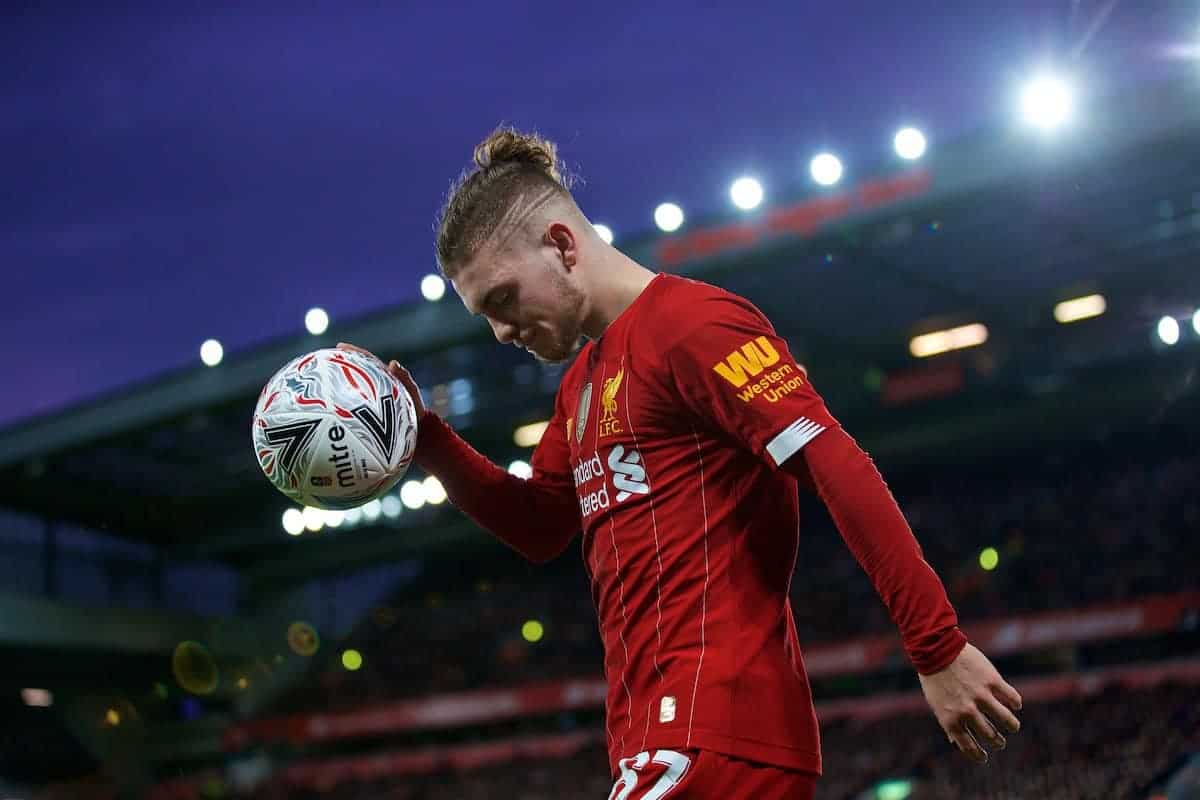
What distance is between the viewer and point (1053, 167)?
14195 mm

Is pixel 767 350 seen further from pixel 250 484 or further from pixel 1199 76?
pixel 250 484

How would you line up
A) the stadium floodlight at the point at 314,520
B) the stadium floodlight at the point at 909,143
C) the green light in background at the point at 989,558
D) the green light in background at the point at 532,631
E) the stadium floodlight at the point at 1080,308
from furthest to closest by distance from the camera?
the stadium floodlight at the point at 314,520 < the green light in background at the point at 532,631 < the green light in background at the point at 989,558 < the stadium floodlight at the point at 1080,308 < the stadium floodlight at the point at 909,143

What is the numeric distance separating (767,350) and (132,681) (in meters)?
30.3

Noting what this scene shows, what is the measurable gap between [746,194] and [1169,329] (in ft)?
29.3

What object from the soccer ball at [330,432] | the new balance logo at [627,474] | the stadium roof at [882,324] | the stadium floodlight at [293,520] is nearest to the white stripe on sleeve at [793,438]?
the new balance logo at [627,474]

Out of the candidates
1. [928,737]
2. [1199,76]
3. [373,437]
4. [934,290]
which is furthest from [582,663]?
[373,437]

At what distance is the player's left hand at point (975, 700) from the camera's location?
231 cm

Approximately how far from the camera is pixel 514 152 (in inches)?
124

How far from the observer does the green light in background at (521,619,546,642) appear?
27.0 meters

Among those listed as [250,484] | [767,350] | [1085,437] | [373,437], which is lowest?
[767,350]

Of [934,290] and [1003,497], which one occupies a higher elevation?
[934,290]

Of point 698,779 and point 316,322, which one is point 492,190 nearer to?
point 698,779

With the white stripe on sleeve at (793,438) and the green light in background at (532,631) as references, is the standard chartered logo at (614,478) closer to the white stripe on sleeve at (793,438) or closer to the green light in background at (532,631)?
the white stripe on sleeve at (793,438)

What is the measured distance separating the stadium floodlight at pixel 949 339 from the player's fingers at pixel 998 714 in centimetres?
1997
